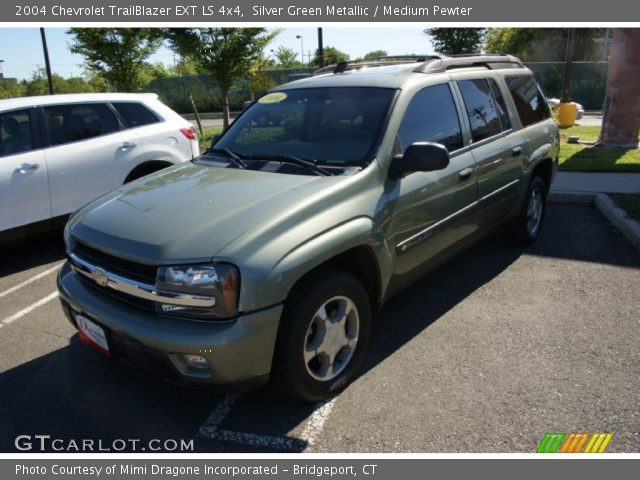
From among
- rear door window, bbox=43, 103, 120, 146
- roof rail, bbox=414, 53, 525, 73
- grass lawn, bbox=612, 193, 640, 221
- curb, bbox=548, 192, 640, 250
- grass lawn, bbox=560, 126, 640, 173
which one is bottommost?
curb, bbox=548, 192, 640, 250

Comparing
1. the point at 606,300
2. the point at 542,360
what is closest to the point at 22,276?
the point at 542,360

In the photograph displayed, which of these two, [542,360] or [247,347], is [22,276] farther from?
[542,360]

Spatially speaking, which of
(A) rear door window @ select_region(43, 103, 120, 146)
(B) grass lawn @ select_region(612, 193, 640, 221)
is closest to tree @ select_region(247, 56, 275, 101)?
(A) rear door window @ select_region(43, 103, 120, 146)

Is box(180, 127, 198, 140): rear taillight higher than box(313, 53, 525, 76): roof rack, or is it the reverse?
box(313, 53, 525, 76): roof rack

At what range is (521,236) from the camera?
5.29m

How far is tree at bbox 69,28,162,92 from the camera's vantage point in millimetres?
14406

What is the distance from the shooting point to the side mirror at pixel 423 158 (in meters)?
3.12

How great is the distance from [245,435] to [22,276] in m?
3.64

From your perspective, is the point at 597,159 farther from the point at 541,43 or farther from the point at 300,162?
the point at 541,43

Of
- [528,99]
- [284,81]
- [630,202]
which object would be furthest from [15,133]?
[284,81]

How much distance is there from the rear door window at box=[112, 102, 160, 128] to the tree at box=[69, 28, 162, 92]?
8.87m

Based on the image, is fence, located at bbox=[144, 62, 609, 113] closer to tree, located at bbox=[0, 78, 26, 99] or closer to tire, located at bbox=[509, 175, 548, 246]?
tree, located at bbox=[0, 78, 26, 99]

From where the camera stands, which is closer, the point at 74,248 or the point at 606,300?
the point at 74,248

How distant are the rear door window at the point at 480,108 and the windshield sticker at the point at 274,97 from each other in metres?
1.42
